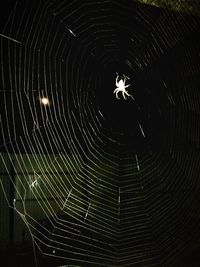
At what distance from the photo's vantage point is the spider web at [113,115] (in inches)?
139

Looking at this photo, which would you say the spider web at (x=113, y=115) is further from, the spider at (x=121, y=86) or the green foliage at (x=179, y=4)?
the green foliage at (x=179, y=4)

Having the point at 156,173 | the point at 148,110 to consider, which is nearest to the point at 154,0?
the point at 148,110

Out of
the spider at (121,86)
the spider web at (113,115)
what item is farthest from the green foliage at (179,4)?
the spider at (121,86)

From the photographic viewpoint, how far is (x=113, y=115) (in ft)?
15.0

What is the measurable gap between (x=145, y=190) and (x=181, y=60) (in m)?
2.51

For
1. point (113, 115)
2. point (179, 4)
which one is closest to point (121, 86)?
point (113, 115)

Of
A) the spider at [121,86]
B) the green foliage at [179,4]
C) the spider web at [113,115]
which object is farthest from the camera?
the spider at [121,86]

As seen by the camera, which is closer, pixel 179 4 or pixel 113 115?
pixel 179 4

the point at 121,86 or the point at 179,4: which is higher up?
the point at 121,86

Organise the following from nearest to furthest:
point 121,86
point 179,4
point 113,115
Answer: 1. point 179,4
2. point 121,86
3. point 113,115

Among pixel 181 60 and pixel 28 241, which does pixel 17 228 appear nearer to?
pixel 28 241

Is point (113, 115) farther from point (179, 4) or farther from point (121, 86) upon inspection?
point (179, 4)

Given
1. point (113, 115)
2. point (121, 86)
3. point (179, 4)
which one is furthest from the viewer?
point (113, 115)

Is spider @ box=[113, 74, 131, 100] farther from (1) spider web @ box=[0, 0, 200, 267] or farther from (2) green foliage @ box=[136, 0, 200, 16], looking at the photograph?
(2) green foliage @ box=[136, 0, 200, 16]
